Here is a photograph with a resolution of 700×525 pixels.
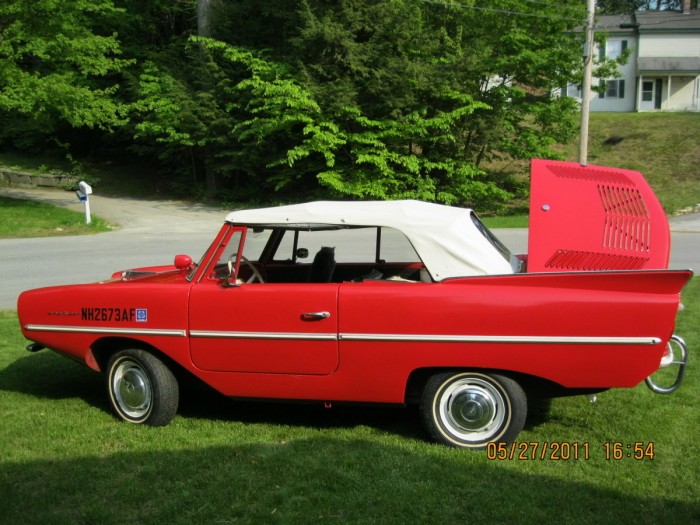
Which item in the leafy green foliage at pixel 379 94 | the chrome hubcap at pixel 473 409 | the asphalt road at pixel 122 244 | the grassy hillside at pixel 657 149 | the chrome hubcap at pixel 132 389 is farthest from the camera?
the grassy hillside at pixel 657 149

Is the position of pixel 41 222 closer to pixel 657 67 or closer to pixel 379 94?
pixel 379 94

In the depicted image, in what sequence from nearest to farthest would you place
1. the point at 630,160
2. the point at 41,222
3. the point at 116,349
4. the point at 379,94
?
the point at 116,349, the point at 41,222, the point at 379,94, the point at 630,160

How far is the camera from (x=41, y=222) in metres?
21.2

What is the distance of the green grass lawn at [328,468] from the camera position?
3607 millimetres

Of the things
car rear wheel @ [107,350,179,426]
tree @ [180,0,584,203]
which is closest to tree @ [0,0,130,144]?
tree @ [180,0,584,203]

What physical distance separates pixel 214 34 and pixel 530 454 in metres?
26.9

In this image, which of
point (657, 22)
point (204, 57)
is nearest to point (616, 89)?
point (657, 22)

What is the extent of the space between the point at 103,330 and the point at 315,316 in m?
1.63

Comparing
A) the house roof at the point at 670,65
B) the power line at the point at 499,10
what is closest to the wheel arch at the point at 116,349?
the power line at the point at 499,10

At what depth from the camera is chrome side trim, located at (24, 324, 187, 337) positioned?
15.9ft

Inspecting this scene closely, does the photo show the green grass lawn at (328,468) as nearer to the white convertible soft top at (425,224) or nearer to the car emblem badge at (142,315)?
the car emblem badge at (142,315)

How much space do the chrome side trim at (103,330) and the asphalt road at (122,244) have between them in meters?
4.88
